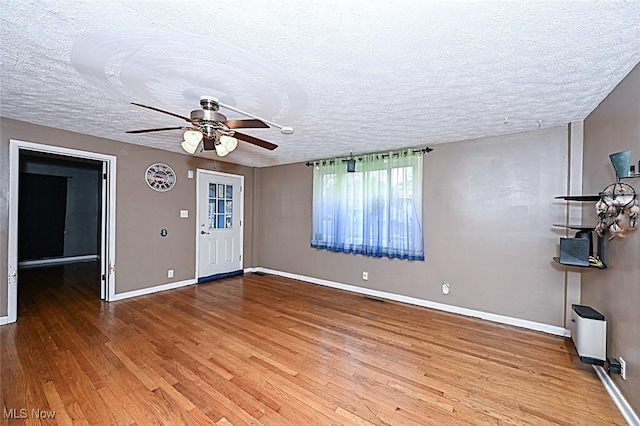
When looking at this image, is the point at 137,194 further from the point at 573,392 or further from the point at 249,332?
the point at 573,392

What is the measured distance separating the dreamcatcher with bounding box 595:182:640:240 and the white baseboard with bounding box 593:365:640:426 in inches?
42.4

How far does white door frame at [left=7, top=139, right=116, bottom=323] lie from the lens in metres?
3.11

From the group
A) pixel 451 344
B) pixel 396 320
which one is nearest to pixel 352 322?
pixel 396 320

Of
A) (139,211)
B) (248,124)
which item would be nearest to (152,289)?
(139,211)

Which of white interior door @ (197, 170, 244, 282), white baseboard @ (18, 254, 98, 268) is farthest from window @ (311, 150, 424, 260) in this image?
white baseboard @ (18, 254, 98, 268)

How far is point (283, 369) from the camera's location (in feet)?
7.63

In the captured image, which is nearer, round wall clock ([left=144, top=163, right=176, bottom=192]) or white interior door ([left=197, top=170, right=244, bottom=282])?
round wall clock ([left=144, top=163, right=176, bottom=192])

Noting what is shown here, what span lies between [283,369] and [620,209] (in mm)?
2750

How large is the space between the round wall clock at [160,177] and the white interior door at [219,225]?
0.51 meters

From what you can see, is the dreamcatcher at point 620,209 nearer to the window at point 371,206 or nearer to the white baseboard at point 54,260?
the window at point 371,206

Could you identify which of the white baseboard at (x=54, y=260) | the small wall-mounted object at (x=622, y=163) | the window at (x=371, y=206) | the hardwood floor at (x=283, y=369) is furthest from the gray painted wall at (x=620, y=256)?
the white baseboard at (x=54, y=260)

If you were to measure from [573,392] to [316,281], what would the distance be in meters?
3.61

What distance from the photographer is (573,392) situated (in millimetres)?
2057

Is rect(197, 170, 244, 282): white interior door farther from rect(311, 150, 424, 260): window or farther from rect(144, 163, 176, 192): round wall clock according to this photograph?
rect(311, 150, 424, 260): window
